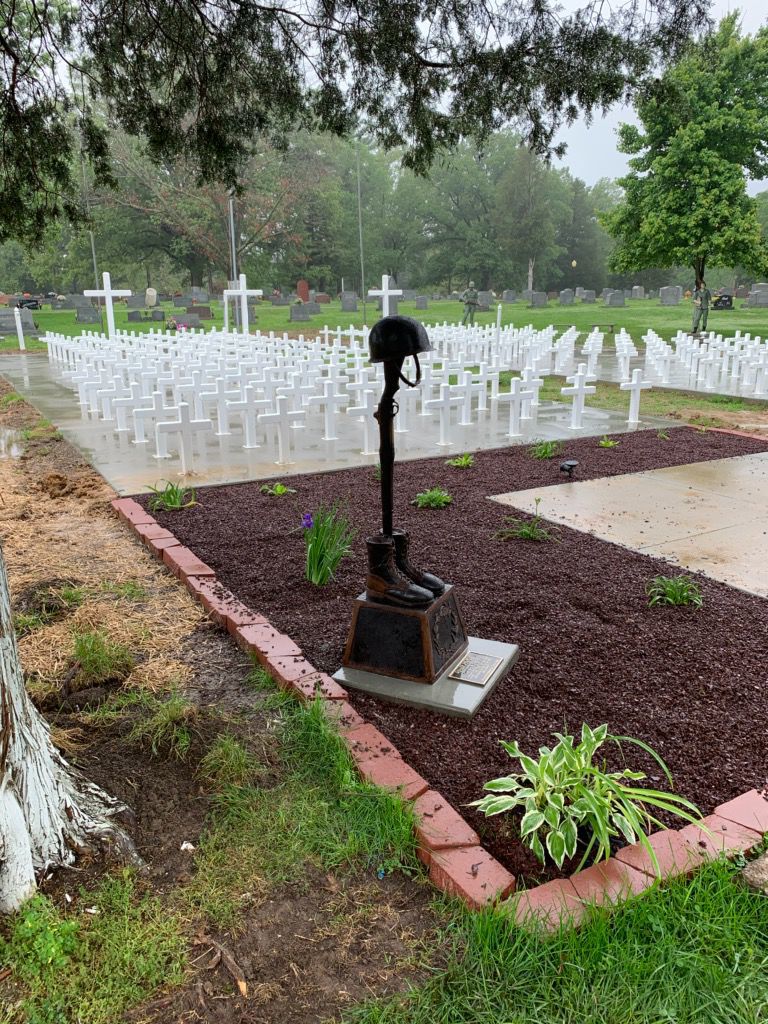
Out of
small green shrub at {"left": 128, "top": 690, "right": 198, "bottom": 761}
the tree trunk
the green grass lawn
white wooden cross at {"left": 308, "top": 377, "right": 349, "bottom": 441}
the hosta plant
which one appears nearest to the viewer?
the tree trunk

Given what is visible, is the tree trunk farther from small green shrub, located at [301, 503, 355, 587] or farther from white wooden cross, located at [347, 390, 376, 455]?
white wooden cross, located at [347, 390, 376, 455]

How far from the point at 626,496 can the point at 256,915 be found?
4613 mm

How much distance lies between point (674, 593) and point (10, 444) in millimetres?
7258

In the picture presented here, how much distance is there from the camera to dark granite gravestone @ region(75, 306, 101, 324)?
104 ft

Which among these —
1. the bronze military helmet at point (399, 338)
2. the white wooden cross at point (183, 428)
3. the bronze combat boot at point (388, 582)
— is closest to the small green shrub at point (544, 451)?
the white wooden cross at point (183, 428)

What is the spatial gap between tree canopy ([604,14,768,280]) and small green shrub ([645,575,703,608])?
18.8 metres

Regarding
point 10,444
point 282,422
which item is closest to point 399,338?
point 282,422

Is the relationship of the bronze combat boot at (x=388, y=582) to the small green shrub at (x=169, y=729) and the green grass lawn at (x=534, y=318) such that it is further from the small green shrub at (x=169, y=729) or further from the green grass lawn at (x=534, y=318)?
the green grass lawn at (x=534, y=318)

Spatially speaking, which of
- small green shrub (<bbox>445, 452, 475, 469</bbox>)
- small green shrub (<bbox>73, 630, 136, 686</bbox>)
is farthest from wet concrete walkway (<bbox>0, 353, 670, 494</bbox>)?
small green shrub (<bbox>73, 630, 136, 686</bbox>)

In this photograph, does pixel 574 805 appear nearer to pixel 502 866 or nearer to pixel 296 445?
pixel 502 866

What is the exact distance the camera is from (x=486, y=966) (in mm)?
1781

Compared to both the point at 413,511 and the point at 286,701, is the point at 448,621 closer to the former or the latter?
the point at 286,701

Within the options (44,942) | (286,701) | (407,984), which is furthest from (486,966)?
(286,701)

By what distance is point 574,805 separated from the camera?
2.14 metres
